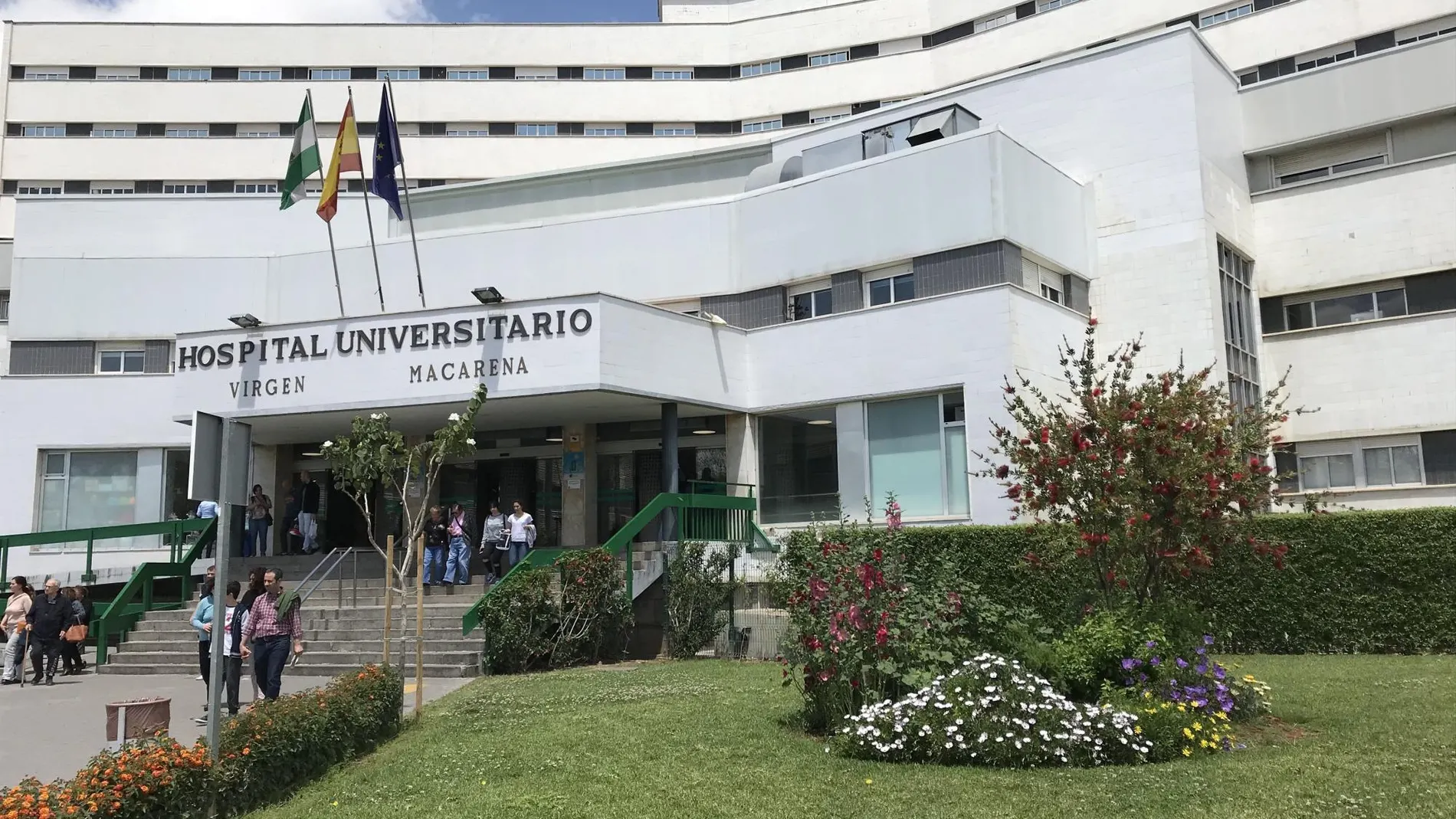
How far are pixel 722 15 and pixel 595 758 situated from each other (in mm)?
39150

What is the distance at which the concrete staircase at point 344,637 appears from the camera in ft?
52.9

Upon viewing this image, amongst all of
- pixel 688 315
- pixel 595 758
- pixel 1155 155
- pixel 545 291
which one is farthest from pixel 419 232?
pixel 595 758

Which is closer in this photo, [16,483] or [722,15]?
[16,483]

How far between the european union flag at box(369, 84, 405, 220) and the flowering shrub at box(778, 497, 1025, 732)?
14.6 meters

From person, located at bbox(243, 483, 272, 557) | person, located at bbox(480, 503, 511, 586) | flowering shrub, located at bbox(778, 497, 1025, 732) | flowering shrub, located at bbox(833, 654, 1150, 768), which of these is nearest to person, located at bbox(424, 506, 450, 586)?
person, located at bbox(480, 503, 511, 586)

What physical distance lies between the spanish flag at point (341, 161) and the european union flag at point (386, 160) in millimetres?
432

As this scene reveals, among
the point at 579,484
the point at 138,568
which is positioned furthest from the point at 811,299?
the point at 138,568

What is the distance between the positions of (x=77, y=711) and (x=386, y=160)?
1212 centimetres

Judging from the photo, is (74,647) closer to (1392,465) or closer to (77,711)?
(77,711)

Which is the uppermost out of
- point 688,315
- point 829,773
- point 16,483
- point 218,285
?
point 218,285

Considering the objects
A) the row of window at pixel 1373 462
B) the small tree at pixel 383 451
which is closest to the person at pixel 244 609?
the small tree at pixel 383 451

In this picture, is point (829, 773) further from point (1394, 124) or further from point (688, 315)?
point (1394, 124)

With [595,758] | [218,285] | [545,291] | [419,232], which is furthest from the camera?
[419,232]

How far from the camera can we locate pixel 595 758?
31.1ft
